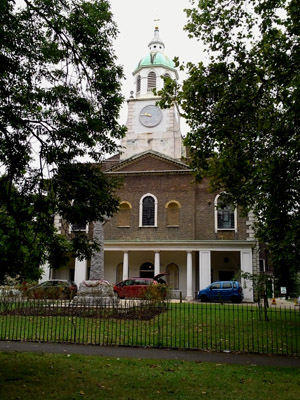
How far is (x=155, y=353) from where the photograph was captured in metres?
10.8

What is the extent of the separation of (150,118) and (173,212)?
15410 mm

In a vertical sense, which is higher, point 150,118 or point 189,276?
point 150,118

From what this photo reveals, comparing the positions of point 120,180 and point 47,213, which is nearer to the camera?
point 47,213

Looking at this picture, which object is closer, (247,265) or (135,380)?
(135,380)

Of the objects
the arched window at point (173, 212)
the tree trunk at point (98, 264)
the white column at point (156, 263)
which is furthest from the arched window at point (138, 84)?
the tree trunk at point (98, 264)

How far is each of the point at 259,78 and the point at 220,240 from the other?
19.8 m

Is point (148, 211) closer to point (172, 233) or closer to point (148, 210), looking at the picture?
point (148, 210)

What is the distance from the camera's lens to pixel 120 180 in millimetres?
9055

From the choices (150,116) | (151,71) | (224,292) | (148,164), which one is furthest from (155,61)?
(224,292)

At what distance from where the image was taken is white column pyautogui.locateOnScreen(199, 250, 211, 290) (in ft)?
99.3

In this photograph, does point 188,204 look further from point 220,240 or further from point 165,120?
point 165,120

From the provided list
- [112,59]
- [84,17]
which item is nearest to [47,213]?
[112,59]

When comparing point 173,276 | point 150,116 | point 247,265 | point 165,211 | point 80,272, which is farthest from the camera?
point 150,116


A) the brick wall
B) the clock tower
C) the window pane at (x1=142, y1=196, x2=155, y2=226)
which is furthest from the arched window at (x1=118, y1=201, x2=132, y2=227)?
the clock tower
